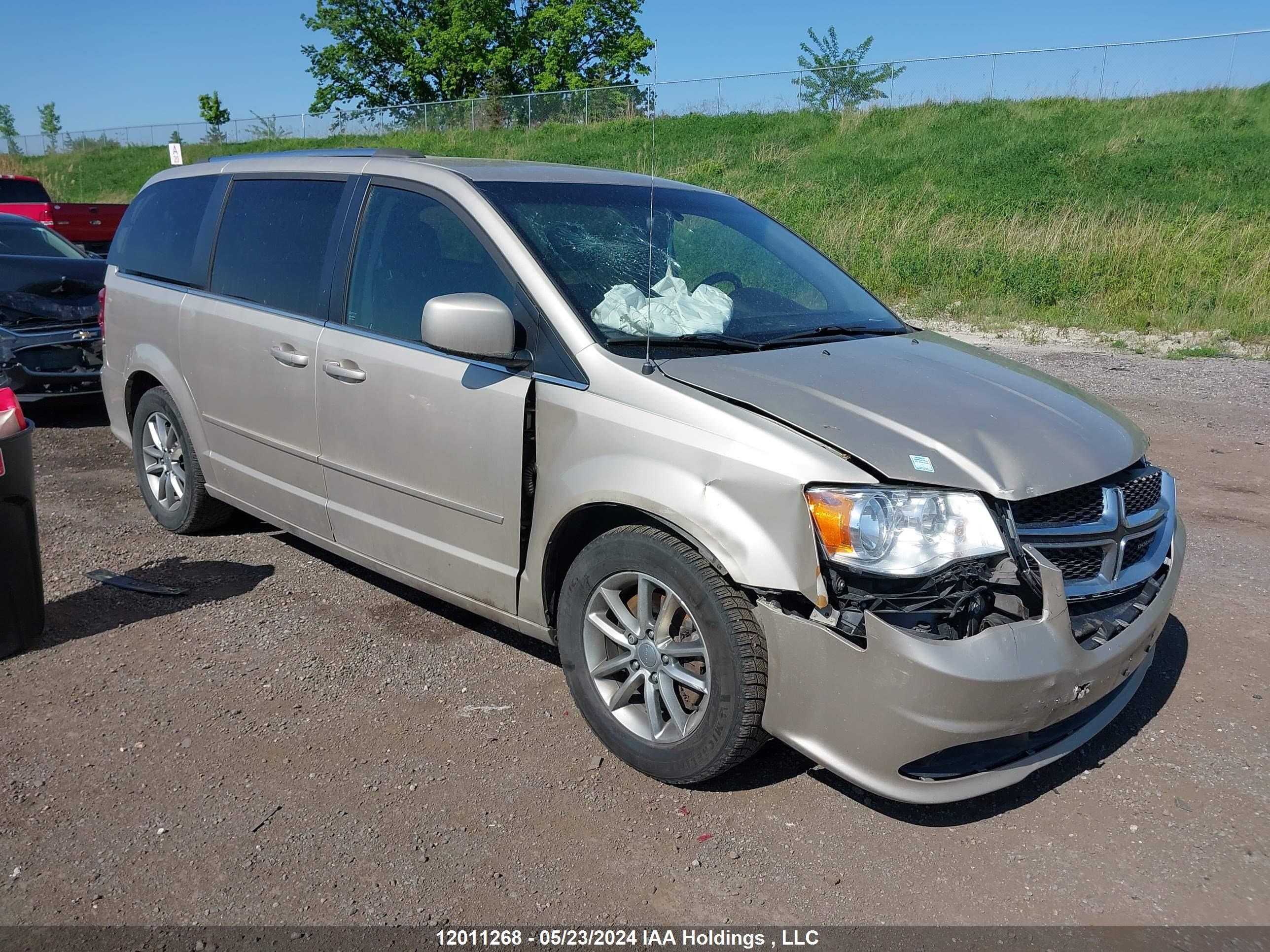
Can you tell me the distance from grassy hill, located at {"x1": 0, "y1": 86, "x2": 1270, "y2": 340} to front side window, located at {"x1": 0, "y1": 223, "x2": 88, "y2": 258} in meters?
10.7

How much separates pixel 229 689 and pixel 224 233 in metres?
2.29

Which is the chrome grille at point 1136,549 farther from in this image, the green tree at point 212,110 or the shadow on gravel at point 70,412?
the green tree at point 212,110

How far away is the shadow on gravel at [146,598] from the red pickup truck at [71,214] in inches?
515

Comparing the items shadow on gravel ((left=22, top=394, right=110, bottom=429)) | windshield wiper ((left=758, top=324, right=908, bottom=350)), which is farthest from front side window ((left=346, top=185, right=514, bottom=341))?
shadow on gravel ((left=22, top=394, right=110, bottom=429))

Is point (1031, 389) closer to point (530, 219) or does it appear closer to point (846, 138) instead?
point (530, 219)

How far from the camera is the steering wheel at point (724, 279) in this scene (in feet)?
12.7

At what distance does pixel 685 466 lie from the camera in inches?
114

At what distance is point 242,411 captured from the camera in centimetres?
457

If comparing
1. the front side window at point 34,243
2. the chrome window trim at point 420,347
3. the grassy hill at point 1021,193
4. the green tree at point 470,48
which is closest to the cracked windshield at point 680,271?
the chrome window trim at point 420,347

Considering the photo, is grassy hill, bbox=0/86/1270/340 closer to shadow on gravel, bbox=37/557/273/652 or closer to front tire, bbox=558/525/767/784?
shadow on gravel, bbox=37/557/273/652

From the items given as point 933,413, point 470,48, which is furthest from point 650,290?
point 470,48

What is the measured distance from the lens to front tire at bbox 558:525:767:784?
2803 mm

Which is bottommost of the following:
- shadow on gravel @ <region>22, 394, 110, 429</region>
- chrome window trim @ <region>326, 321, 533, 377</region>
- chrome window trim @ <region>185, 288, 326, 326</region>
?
shadow on gravel @ <region>22, 394, 110, 429</region>

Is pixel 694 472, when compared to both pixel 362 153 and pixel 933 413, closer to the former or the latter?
pixel 933 413
